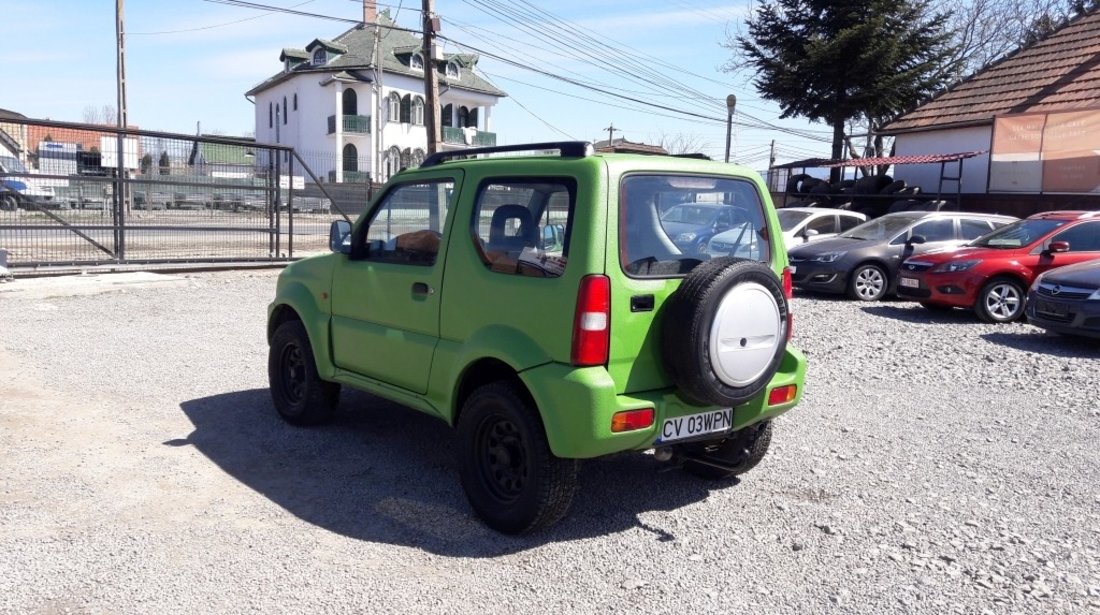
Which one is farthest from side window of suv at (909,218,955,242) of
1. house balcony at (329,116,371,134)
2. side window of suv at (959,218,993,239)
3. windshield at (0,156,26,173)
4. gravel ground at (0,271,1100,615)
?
house balcony at (329,116,371,134)

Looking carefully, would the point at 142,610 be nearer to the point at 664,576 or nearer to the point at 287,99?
the point at 664,576

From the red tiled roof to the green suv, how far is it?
59.7ft

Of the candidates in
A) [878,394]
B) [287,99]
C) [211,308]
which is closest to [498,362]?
[878,394]

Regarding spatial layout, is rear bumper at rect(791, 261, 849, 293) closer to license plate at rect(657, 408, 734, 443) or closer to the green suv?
the green suv

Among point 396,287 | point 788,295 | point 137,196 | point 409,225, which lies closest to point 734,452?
point 788,295

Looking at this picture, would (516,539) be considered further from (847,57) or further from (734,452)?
(847,57)

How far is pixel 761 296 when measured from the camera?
4484mm

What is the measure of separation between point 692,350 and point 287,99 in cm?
6277

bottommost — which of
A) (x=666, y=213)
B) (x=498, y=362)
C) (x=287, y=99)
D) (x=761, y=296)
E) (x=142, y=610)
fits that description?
(x=142, y=610)

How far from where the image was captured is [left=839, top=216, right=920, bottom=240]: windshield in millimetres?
14656

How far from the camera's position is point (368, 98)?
190 ft

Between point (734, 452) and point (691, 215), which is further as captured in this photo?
point (734, 452)

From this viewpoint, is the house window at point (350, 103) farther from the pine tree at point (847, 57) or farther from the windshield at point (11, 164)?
the windshield at point (11, 164)

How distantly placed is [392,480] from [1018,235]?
10.4 meters
